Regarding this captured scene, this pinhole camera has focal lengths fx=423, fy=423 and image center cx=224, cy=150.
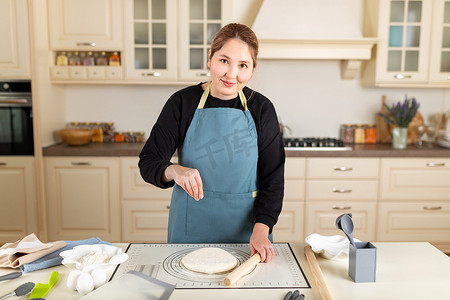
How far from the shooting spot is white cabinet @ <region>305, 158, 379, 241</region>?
320cm

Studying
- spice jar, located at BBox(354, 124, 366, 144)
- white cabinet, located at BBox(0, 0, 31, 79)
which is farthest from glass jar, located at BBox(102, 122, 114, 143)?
spice jar, located at BBox(354, 124, 366, 144)

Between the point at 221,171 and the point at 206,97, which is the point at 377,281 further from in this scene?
the point at 206,97

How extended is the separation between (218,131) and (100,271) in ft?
2.34

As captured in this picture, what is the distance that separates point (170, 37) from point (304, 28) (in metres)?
1.04

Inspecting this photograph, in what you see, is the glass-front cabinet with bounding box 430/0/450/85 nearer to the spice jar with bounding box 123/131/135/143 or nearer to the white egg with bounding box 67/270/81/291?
the spice jar with bounding box 123/131/135/143

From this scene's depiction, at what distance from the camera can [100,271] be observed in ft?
3.57

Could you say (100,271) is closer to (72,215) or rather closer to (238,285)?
(238,285)

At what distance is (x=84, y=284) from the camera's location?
41.0 inches

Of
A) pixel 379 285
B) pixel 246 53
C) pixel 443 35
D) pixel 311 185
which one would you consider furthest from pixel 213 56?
pixel 443 35

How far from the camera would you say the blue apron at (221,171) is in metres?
1.60

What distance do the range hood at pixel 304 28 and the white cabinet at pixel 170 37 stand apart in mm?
337

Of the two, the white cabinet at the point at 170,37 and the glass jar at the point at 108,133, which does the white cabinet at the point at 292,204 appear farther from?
the glass jar at the point at 108,133

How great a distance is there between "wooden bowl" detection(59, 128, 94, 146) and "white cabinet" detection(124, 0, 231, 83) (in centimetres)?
56

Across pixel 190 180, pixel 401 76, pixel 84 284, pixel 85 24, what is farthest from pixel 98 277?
pixel 401 76
